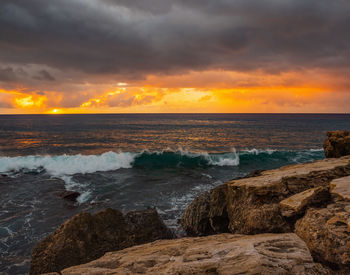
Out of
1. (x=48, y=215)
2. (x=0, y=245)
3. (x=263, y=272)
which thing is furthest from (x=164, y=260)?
(x=48, y=215)

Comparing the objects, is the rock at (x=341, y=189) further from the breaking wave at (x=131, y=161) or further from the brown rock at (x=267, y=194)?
the breaking wave at (x=131, y=161)

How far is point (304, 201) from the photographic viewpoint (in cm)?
605

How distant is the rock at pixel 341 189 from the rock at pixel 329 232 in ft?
0.77

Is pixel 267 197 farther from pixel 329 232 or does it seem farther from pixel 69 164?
pixel 69 164

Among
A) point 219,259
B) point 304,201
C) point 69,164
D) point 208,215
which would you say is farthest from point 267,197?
point 69,164

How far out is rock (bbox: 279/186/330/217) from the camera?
5.93 m

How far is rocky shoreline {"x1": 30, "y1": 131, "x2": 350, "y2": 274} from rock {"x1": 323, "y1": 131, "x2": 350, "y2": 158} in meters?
8.96

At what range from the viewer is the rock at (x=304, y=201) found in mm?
5934

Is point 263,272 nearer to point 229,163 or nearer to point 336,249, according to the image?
point 336,249

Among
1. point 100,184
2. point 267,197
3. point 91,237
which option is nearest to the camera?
point 267,197

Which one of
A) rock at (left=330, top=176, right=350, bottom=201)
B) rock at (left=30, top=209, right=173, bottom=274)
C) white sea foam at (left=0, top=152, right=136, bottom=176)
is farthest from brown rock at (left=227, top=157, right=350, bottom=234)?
white sea foam at (left=0, top=152, right=136, bottom=176)

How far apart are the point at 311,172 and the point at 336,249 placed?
152 inches

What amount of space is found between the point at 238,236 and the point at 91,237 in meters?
5.37

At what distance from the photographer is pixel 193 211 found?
10930mm
